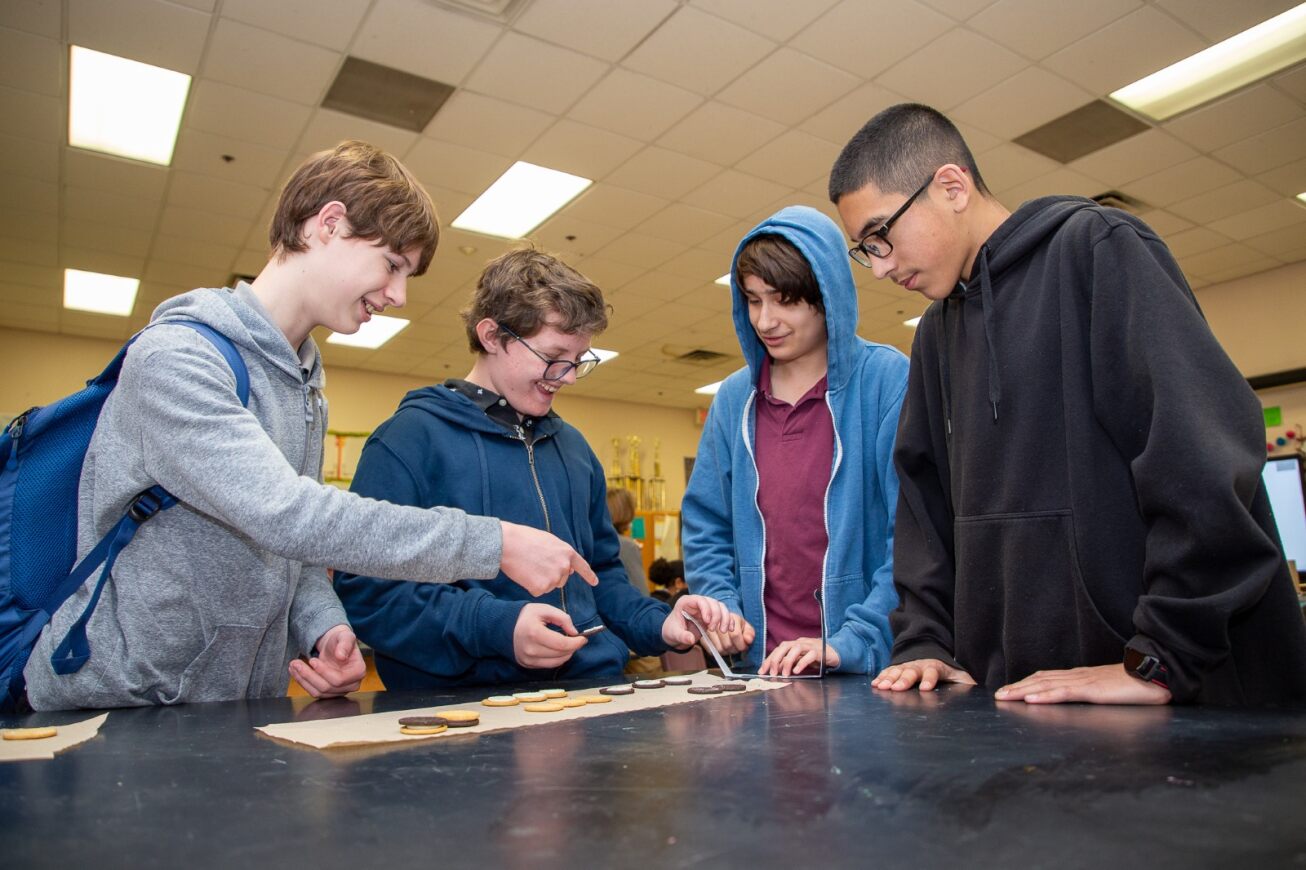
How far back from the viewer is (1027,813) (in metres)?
0.48

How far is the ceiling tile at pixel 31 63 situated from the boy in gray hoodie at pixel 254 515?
10.6 feet

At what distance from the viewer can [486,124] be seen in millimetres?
4273

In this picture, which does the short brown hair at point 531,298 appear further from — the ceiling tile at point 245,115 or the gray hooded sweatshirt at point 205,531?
the ceiling tile at point 245,115

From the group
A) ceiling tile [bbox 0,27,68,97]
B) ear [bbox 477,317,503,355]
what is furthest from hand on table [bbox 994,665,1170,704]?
ceiling tile [bbox 0,27,68,97]

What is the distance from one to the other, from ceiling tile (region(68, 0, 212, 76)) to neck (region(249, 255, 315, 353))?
2784 millimetres

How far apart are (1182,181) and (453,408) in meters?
5.02

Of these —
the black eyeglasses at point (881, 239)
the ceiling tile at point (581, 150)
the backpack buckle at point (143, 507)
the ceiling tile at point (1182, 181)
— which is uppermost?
the ceiling tile at point (581, 150)

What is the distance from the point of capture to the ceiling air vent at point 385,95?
384 centimetres

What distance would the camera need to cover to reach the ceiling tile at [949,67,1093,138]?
4.00 meters

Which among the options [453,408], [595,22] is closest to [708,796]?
[453,408]

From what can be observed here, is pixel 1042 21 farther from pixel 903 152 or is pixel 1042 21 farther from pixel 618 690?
pixel 618 690

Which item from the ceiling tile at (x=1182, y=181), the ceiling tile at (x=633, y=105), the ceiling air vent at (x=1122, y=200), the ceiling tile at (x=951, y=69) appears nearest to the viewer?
the ceiling tile at (x=951, y=69)

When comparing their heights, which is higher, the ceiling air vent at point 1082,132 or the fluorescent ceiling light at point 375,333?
the fluorescent ceiling light at point 375,333

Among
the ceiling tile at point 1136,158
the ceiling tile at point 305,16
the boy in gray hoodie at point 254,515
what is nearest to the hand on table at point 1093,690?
the boy in gray hoodie at point 254,515
